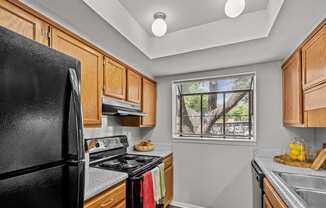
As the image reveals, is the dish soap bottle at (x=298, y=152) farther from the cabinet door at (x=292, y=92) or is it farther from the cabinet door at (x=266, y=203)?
the cabinet door at (x=266, y=203)

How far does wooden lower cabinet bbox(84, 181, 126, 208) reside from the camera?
3.95 ft

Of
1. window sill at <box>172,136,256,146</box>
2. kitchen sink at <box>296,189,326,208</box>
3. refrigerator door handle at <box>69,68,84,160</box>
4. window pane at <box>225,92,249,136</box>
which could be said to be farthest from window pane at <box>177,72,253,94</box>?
refrigerator door handle at <box>69,68,84,160</box>

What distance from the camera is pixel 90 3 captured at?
1.20 m

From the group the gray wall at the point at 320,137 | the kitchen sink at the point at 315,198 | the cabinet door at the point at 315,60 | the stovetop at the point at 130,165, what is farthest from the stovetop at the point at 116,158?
the gray wall at the point at 320,137

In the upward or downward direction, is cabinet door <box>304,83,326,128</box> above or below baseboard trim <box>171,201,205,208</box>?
above

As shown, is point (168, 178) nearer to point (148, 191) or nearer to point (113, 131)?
point (148, 191)

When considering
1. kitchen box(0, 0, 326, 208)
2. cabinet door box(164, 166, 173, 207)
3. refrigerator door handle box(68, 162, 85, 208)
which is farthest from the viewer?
cabinet door box(164, 166, 173, 207)

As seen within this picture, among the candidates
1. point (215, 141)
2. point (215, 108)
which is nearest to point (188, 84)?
point (215, 108)

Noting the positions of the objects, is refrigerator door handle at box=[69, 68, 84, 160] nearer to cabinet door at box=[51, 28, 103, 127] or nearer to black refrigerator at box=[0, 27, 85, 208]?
black refrigerator at box=[0, 27, 85, 208]

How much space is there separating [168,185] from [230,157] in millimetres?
1015

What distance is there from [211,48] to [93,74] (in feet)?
4.18

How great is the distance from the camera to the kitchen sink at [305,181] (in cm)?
151

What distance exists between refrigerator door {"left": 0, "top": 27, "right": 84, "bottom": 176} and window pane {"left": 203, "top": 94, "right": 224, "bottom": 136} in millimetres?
2344

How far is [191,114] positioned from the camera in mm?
3014
